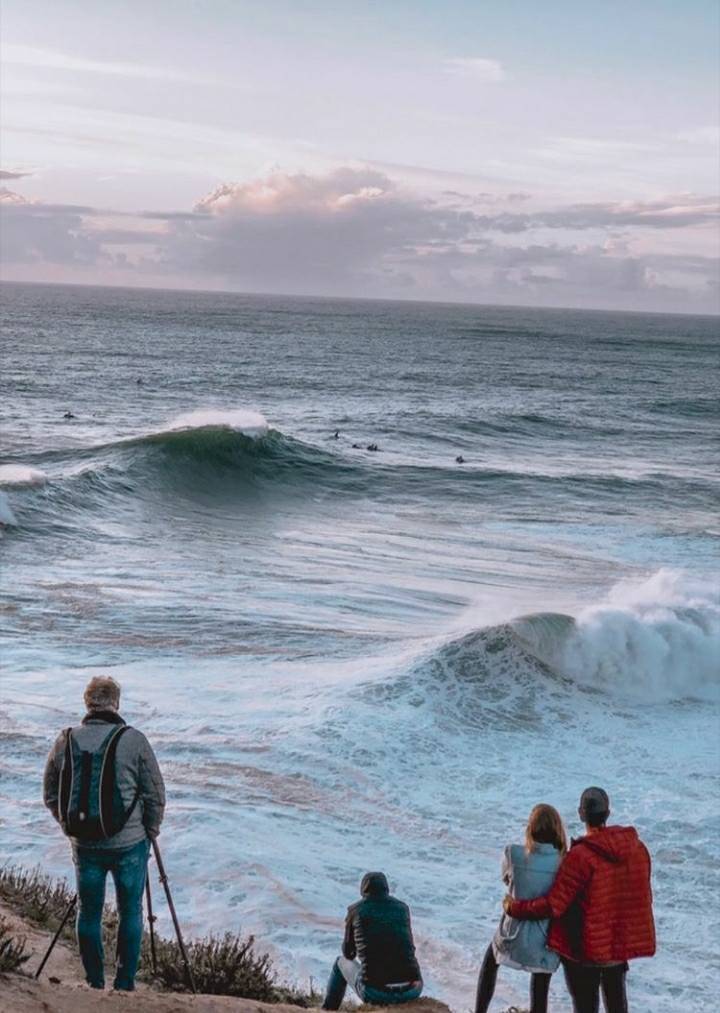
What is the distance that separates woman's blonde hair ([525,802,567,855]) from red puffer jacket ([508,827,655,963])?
0.50 feet

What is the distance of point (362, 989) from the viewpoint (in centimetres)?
534

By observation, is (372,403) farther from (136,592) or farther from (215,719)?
(215,719)

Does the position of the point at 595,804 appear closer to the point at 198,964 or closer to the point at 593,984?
the point at 593,984

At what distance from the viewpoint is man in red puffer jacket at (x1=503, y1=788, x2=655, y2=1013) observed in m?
4.98

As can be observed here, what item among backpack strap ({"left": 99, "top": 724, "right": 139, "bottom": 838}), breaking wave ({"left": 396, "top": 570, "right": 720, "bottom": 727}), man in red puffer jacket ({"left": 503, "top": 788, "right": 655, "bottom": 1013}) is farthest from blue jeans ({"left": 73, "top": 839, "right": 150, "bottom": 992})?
breaking wave ({"left": 396, "top": 570, "right": 720, "bottom": 727})

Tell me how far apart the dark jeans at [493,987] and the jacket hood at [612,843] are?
0.87 meters

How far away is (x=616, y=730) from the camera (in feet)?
44.3

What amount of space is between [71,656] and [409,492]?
18.0m

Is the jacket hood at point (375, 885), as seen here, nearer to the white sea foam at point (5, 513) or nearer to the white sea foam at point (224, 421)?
the white sea foam at point (5, 513)

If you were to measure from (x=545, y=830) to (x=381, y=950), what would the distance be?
41.0 inches

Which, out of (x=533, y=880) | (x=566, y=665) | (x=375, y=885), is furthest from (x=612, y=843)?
(x=566, y=665)

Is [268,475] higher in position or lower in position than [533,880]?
lower

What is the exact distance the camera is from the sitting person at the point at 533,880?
16.9ft

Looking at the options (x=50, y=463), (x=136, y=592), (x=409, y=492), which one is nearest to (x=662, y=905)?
(x=136, y=592)
